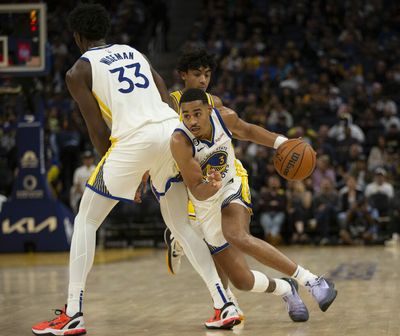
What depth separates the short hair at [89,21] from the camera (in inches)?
202

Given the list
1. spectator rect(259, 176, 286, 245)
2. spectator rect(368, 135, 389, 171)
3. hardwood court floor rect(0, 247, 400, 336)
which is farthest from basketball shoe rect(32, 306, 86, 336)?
spectator rect(368, 135, 389, 171)

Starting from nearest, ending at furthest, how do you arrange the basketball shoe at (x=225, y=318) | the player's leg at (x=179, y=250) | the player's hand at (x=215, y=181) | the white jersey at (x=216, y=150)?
the player's hand at (x=215, y=181)
the basketball shoe at (x=225, y=318)
the white jersey at (x=216, y=150)
the player's leg at (x=179, y=250)

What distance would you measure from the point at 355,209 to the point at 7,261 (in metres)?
5.56

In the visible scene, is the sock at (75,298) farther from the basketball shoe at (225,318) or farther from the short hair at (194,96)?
the short hair at (194,96)

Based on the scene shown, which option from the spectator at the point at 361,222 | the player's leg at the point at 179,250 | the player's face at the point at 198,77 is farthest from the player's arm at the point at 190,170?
the spectator at the point at 361,222

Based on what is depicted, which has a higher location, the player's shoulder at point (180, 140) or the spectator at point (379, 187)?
the player's shoulder at point (180, 140)

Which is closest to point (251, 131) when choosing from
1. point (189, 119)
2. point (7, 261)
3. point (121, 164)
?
point (189, 119)

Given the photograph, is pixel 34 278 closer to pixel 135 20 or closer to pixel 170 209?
pixel 170 209

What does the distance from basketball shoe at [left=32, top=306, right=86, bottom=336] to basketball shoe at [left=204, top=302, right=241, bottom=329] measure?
784 millimetres

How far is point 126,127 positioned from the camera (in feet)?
16.5

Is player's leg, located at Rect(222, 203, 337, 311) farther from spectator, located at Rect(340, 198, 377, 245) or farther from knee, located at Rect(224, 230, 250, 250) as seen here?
spectator, located at Rect(340, 198, 377, 245)

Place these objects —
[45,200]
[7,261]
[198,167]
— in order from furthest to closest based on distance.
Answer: [45,200] < [7,261] < [198,167]

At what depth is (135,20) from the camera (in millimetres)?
19922

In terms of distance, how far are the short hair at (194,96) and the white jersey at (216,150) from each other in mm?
151
